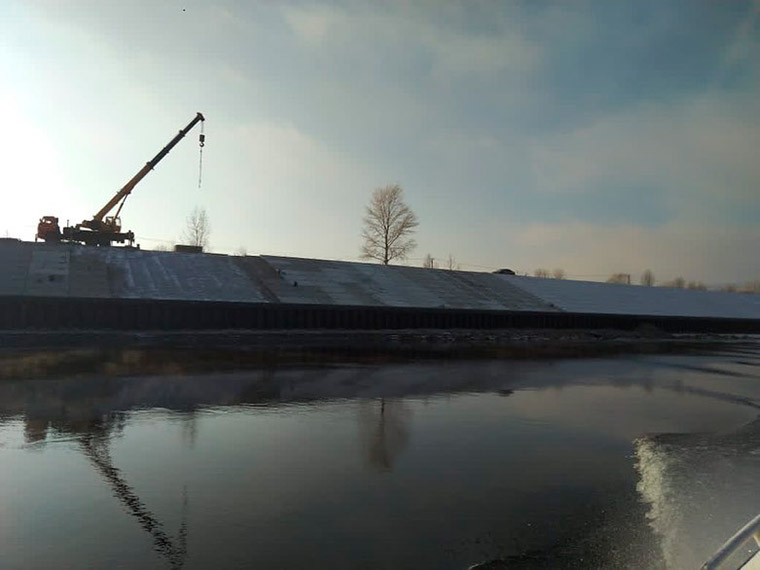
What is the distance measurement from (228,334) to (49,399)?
18931mm

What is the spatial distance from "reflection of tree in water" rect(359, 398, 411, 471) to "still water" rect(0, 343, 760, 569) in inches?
2.8

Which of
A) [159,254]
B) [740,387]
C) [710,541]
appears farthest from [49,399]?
[159,254]

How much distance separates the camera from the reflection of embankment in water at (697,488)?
663 cm

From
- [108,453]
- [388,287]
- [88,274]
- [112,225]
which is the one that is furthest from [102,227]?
[108,453]

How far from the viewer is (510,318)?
4800 centimetres

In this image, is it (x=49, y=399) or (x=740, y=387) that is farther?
(x=740, y=387)

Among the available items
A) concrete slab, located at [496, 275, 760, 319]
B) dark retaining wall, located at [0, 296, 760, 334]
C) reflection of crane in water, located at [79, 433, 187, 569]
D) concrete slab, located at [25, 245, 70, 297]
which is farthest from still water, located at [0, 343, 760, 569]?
concrete slab, located at [496, 275, 760, 319]

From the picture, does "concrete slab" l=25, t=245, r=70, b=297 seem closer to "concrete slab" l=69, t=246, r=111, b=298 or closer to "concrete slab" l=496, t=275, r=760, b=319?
"concrete slab" l=69, t=246, r=111, b=298

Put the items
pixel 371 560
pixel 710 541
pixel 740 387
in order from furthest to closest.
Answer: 1. pixel 740 387
2. pixel 710 541
3. pixel 371 560

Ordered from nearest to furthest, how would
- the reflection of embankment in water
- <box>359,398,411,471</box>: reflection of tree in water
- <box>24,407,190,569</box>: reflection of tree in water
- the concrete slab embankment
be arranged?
<box>24,407,190,569</box>: reflection of tree in water → the reflection of embankment in water → <box>359,398,411,471</box>: reflection of tree in water → the concrete slab embankment

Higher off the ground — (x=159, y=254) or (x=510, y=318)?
(x=159, y=254)

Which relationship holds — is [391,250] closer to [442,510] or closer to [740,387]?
[740,387]

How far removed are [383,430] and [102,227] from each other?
45.6 metres

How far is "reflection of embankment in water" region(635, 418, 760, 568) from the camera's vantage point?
21.7ft
